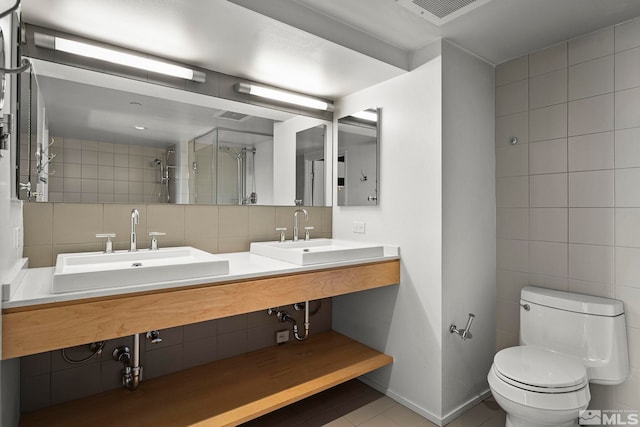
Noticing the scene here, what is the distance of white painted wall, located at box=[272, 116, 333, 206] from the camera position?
245 centimetres

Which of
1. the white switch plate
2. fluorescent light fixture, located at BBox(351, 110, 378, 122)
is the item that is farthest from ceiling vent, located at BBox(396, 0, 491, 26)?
the white switch plate

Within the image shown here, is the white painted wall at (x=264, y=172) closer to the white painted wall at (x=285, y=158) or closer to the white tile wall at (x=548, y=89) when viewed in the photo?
the white painted wall at (x=285, y=158)

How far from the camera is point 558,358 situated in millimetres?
1721

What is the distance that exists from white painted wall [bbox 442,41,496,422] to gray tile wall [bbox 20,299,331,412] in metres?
1.05

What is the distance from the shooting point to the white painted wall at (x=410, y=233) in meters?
2.01

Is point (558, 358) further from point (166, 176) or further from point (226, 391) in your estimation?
point (166, 176)

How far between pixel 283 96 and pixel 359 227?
1.06 meters

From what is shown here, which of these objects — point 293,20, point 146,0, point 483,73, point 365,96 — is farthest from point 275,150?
point 483,73

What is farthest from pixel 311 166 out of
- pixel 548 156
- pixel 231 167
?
pixel 548 156

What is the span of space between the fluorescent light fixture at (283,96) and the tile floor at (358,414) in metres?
2.00

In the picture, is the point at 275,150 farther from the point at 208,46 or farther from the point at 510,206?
the point at 510,206

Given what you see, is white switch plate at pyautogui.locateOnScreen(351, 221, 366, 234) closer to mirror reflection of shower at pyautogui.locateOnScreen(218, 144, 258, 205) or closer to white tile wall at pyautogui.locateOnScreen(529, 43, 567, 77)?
mirror reflection of shower at pyautogui.locateOnScreen(218, 144, 258, 205)

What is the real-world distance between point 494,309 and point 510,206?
0.71 m

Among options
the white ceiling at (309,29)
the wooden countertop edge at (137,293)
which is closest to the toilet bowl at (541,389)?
the wooden countertop edge at (137,293)
